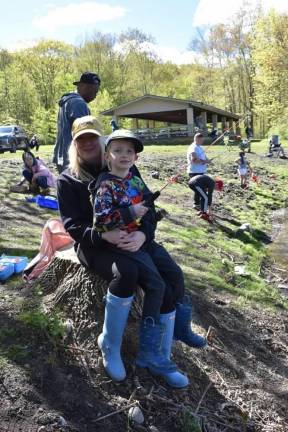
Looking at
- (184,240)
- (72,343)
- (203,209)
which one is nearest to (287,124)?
(203,209)

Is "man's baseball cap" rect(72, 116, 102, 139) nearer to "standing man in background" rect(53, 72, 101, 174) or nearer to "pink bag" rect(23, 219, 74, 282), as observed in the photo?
"pink bag" rect(23, 219, 74, 282)

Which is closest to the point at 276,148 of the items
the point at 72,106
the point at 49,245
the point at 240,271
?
the point at 240,271

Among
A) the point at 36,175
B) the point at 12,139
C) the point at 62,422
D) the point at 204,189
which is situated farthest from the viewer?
the point at 12,139

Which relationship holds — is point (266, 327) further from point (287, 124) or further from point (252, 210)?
point (287, 124)

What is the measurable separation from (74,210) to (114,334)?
37.0 inches

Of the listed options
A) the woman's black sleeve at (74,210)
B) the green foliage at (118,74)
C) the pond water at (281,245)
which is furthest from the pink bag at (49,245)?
the green foliage at (118,74)

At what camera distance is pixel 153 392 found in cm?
331

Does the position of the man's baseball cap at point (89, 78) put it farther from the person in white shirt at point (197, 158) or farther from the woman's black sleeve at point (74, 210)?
the person in white shirt at point (197, 158)

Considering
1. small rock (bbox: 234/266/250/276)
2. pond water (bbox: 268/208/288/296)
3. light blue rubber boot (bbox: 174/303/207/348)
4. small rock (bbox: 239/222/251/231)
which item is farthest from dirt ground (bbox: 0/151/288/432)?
small rock (bbox: 239/222/251/231)

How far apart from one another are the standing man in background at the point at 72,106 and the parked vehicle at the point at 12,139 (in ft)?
62.5

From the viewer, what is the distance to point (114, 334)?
3209mm

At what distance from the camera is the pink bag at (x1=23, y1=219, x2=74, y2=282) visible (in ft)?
14.8

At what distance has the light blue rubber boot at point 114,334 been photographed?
3160mm

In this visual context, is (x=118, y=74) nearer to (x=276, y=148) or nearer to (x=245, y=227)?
(x=276, y=148)
